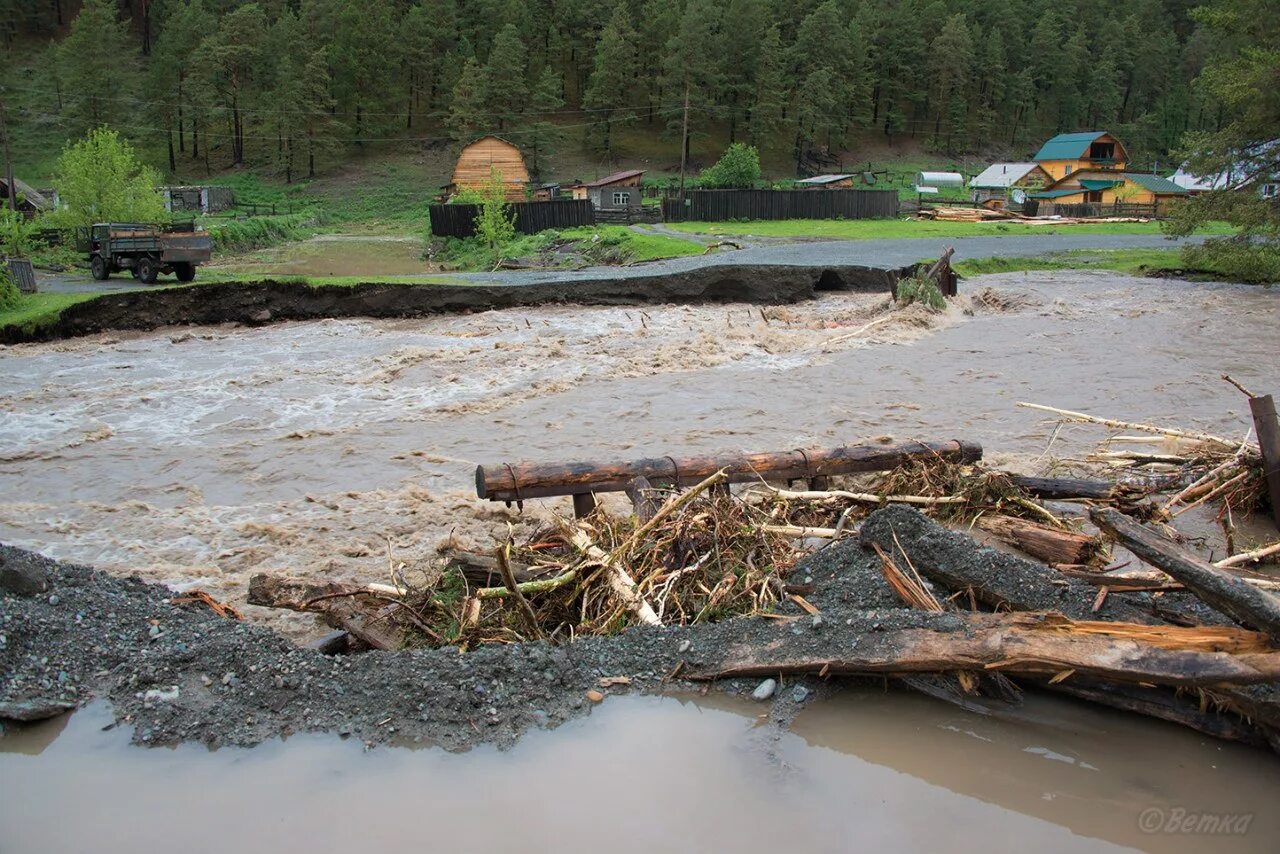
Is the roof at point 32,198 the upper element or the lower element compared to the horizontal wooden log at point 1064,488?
upper

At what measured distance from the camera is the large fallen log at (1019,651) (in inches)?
182

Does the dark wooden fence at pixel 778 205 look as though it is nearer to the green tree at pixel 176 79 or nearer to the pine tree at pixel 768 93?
the pine tree at pixel 768 93

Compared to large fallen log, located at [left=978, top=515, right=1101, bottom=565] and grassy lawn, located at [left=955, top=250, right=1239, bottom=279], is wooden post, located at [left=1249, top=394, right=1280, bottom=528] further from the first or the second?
grassy lawn, located at [left=955, top=250, right=1239, bottom=279]

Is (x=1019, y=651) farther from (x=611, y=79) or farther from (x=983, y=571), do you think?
(x=611, y=79)

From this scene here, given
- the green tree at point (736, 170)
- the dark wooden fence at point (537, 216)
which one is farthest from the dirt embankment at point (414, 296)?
the green tree at point (736, 170)

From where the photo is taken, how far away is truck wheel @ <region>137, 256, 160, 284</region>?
26.7 metres

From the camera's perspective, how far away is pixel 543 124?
74.9m

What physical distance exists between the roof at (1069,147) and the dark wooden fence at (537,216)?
42.2 meters

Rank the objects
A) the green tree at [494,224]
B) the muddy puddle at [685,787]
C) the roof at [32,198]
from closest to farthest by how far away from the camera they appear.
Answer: the muddy puddle at [685,787] → the green tree at [494,224] → the roof at [32,198]

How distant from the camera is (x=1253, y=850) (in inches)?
168

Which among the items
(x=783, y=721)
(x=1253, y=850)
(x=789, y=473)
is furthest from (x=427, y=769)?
(x=789, y=473)

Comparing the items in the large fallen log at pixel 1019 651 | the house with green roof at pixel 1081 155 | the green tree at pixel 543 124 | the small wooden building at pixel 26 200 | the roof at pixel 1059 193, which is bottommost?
the large fallen log at pixel 1019 651

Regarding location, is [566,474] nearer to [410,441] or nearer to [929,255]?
[410,441]

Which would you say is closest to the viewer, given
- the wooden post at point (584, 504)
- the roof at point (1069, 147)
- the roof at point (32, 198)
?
the wooden post at point (584, 504)
